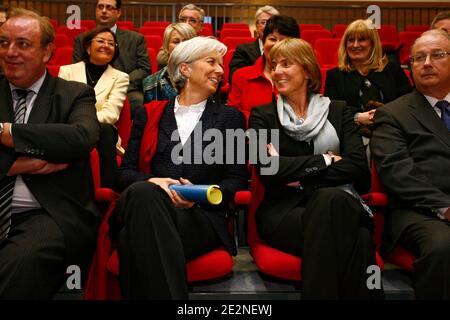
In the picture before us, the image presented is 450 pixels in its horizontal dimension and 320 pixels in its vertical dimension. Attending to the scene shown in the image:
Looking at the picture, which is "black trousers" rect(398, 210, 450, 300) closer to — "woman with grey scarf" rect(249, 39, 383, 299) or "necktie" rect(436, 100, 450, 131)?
"woman with grey scarf" rect(249, 39, 383, 299)

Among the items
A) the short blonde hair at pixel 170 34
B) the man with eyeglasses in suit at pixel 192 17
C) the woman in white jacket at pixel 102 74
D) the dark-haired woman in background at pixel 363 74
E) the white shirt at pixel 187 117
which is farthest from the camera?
the man with eyeglasses in suit at pixel 192 17

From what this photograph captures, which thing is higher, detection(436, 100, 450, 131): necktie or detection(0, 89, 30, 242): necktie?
detection(436, 100, 450, 131): necktie

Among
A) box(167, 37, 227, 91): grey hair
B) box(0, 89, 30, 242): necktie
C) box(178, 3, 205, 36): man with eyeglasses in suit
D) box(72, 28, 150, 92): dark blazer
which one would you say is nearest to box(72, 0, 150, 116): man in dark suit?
box(72, 28, 150, 92): dark blazer

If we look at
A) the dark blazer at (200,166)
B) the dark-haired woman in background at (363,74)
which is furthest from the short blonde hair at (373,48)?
the dark blazer at (200,166)

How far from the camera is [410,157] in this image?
1.11m

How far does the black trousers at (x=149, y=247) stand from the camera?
873 millimetres

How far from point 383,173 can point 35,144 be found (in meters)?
0.69

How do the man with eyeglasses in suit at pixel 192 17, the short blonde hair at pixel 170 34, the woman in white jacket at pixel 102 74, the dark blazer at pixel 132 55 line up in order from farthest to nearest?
the man with eyeglasses in suit at pixel 192 17 → the dark blazer at pixel 132 55 → the short blonde hair at pixel 170 34 → the woman in white jacket at pixel 102 74

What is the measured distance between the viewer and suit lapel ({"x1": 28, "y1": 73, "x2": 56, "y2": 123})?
106 cm

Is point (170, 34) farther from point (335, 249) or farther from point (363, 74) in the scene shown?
point (335, 249)

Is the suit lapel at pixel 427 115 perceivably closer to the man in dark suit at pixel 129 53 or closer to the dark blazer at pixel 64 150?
the dark blazer at pixel 64 150

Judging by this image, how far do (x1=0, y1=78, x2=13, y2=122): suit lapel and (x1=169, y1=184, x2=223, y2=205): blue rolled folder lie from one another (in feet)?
1.23

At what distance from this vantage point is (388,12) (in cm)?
467
